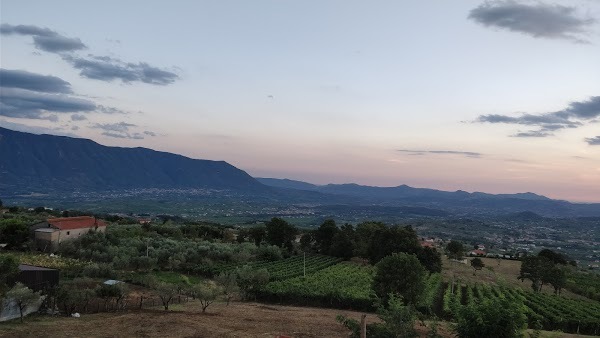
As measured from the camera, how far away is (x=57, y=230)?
179ft

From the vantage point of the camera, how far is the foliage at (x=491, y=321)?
55.3ft

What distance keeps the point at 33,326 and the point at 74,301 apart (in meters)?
4.71

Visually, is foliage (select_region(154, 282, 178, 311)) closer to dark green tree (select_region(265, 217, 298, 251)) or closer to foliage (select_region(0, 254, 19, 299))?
foliage (select_region(0, 254, 19, 299))

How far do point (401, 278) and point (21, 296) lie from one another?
2522 cm

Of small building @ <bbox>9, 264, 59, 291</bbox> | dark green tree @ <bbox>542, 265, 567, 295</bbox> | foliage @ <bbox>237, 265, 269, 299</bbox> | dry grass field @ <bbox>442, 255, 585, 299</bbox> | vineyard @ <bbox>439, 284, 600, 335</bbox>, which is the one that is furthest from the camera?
dry grass field @ <bbox>442, 255, 585, 299</bbox>

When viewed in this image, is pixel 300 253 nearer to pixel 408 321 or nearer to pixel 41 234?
pixel 41 234

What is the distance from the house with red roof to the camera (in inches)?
2108

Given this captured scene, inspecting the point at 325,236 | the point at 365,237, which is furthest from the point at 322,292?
the point at 325,236

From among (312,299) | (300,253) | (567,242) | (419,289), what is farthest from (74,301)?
(567,242)

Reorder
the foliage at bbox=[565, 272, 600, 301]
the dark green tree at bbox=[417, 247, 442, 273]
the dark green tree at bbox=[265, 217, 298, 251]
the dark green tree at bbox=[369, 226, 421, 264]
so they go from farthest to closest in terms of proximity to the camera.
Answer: the dark green tree at bbox=[265, 217, 298, 251]
the dark green tree at bbox=[369, 226, 421, 264]
the dark green tree at bbox=[417, 247, 442, 273]
the foliage at bbox=[565, 272, 600, 301]

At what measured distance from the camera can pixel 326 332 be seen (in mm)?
26969

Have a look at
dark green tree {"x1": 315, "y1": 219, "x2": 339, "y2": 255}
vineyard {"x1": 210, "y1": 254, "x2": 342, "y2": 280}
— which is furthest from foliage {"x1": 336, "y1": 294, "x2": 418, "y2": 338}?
dark green tree {"x1": 315, "y1": 219, "x2": 339, "y2": 255}

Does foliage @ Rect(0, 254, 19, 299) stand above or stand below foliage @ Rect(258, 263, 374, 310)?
above

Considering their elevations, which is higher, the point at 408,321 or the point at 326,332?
the point at 408,321
